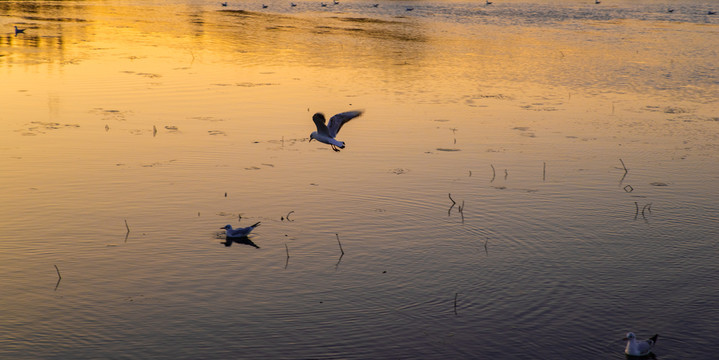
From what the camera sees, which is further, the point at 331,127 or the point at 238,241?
the point at 331,127

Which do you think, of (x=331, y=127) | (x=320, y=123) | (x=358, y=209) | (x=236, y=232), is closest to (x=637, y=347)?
(x=358, y=209)

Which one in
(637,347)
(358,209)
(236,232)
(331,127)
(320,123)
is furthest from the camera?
(358,209)

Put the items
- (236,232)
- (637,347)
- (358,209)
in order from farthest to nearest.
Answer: (358,209) < (236,232) < (637,347)

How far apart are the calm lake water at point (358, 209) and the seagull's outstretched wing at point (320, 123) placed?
1244mm

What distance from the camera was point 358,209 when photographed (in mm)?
14438

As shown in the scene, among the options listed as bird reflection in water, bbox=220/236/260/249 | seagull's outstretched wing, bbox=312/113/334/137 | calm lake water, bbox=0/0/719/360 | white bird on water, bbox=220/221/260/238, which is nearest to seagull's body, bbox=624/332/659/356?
calm lake water, bbox=0/0/719/360

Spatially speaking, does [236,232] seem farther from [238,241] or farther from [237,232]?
[238,241]

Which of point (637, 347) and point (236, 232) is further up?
point (236, 232)

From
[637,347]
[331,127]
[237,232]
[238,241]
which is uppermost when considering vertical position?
[331,127]

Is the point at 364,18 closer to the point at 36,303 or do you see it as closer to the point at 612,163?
the point at 612,163

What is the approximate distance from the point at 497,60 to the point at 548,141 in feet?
41.5

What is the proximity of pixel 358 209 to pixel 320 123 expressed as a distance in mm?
1599

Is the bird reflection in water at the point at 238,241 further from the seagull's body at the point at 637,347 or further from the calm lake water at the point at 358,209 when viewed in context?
the seagull's body at the point at 637,347

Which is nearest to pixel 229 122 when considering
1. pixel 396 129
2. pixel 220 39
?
pixel 396 129
